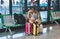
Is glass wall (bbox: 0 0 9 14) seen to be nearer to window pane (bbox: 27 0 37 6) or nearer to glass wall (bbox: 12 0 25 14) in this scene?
glass wall (bbox: 12 0 25 14)

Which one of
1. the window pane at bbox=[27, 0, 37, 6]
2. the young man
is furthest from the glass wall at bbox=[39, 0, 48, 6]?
the young man

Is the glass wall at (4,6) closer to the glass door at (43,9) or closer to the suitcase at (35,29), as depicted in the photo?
the suitcase at (35,29)

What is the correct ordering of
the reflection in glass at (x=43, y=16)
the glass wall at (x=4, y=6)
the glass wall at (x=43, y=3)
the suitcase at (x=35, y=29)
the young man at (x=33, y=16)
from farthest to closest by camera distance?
1. the reflection in glass at (x=43, y=16)
2. the glass wall at (x=43, y=3)
3. the glass wall at (x=4, y=6)
4. the young man at (x=33, y=16)
5. the suitcase at (x=35, y=29)

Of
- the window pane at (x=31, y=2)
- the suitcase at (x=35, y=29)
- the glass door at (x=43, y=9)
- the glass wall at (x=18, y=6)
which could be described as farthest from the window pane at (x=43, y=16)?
the suitcase at (x=35, y=29)

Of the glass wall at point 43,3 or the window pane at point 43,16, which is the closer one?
the glass wall at point 43,3

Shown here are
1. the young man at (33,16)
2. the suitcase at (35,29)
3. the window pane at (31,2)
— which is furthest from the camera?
the window pane at (31,2)

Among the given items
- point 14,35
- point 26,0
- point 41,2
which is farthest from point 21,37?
point 41,2

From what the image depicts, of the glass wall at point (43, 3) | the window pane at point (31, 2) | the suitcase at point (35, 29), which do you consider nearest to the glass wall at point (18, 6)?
the window pane at point (31, 2)

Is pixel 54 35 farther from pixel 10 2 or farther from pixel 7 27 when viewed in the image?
pixel 10 2

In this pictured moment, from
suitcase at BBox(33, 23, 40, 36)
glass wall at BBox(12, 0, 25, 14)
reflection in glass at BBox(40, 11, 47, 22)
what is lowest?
suitcase at BBox(33, 23, 40, 36)

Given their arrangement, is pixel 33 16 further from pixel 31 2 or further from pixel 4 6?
pixel 31 2

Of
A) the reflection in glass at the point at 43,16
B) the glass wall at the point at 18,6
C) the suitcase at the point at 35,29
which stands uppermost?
the glass wall at the point at 18,6

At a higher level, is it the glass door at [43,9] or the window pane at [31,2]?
the window pane at [31,2]

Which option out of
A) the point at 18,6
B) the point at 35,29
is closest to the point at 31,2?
the point at 18,6
